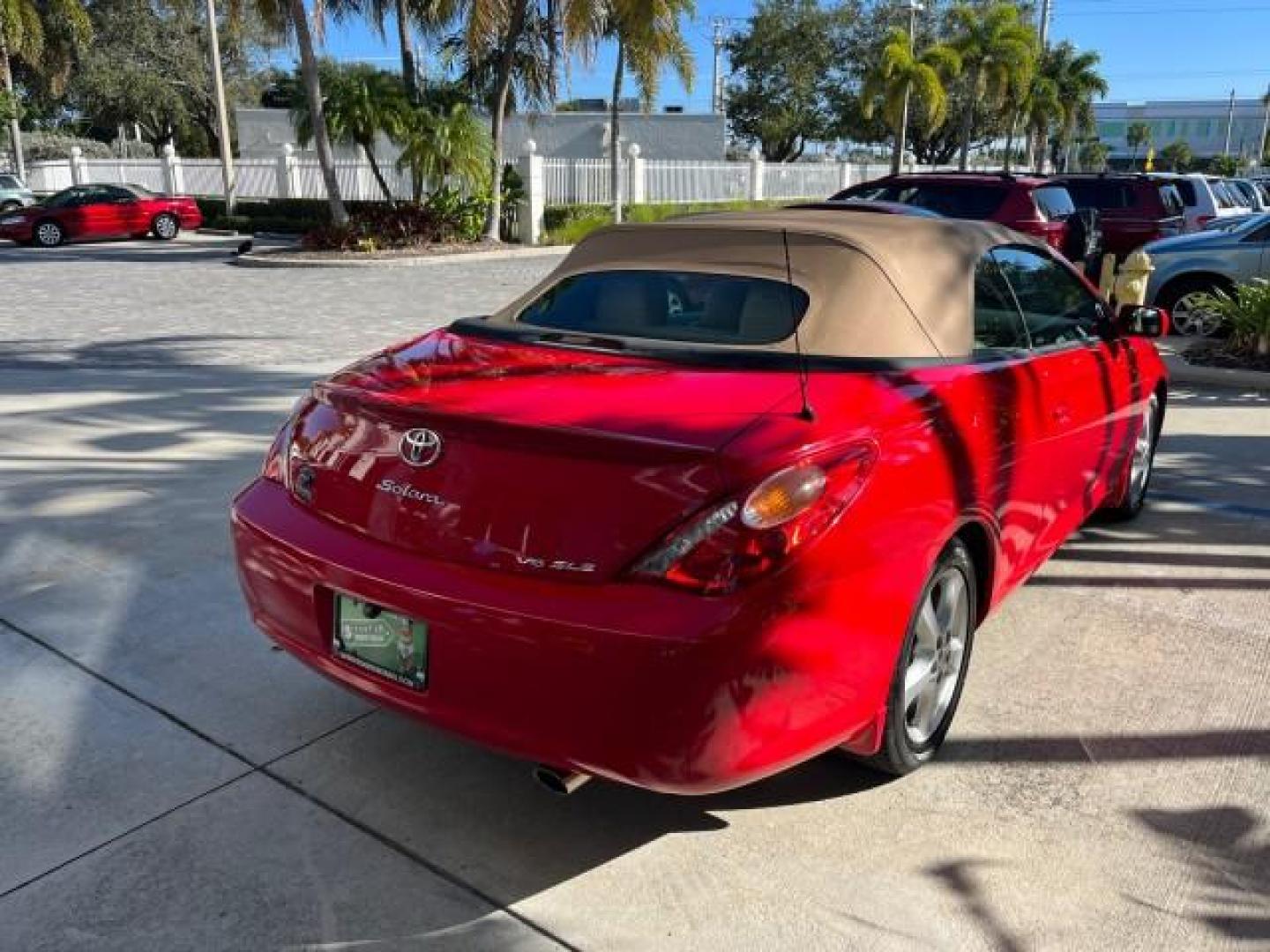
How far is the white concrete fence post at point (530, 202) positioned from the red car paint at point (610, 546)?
2298cm

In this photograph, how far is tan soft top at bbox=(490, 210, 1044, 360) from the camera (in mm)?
3377

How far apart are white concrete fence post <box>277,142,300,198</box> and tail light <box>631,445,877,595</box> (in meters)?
31.7

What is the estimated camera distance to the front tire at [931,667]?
2.98 m

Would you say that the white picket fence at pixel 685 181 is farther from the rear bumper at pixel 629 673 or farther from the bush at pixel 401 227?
the rear bumper at pixel 629 673

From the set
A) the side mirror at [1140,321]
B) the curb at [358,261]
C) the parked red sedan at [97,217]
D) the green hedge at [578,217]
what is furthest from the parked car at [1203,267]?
the parked red sedan at [97,217]

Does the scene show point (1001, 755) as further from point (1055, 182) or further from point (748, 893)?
point (1055, 182)

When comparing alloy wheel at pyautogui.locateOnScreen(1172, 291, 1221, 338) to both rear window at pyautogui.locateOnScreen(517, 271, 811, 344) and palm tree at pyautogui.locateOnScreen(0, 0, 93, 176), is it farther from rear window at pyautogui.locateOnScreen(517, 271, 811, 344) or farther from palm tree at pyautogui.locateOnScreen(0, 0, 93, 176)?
palm tree at pyautogui.locateOnScreen(0, 0, 93, 176)

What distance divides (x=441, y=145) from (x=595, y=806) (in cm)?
2039

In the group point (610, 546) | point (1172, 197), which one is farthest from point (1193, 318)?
point (610, 546)

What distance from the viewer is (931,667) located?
3.22m

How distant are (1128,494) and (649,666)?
12.5 feet

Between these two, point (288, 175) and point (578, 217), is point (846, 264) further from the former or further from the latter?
point (288, 175)

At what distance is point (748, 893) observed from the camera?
2.73 meters

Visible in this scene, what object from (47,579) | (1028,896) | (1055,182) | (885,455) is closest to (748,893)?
(1028,896)
